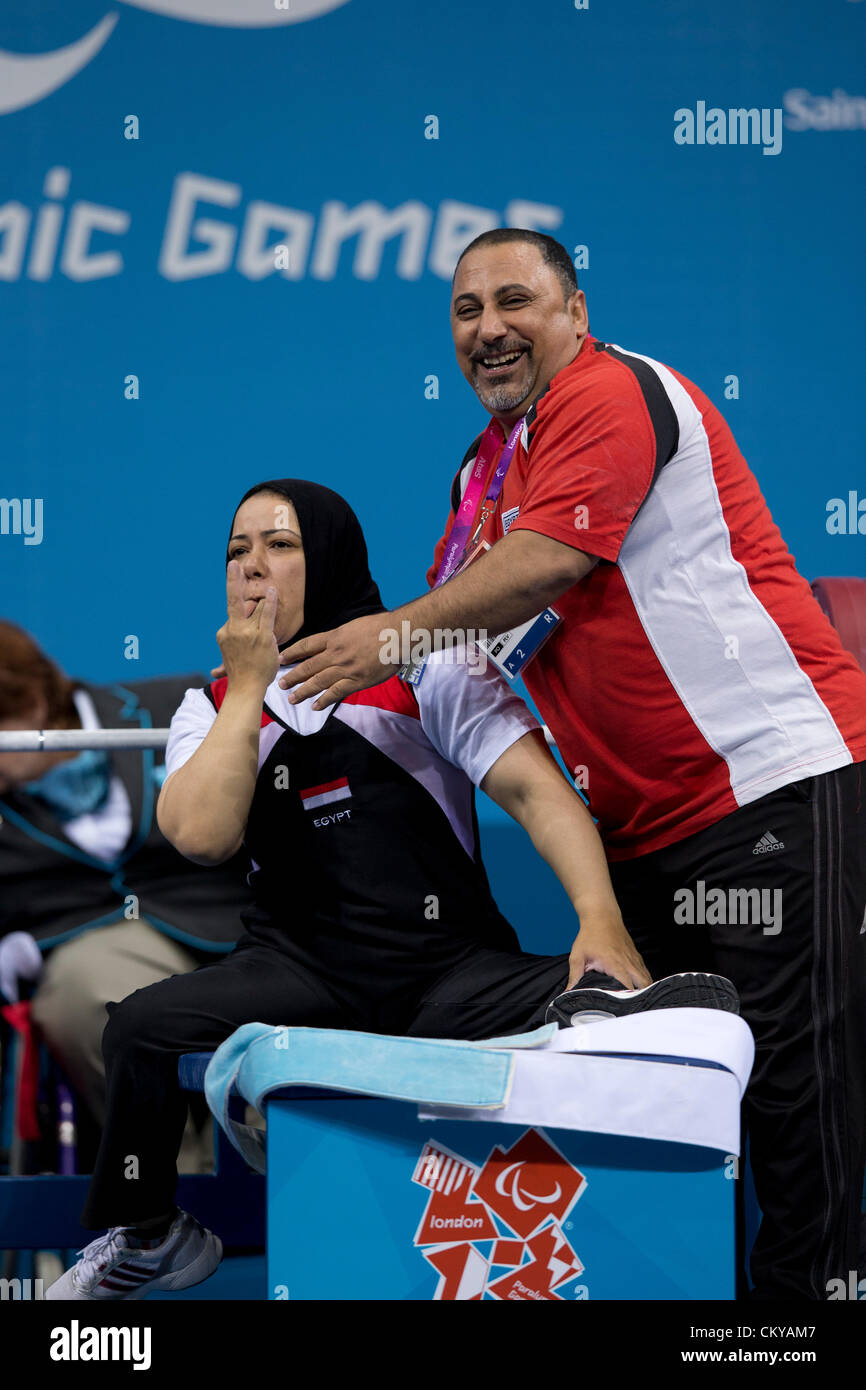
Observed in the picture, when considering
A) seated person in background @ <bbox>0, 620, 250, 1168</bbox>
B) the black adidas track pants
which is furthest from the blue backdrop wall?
the black adidas track pants

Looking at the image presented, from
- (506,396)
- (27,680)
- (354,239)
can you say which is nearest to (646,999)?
(506,396)

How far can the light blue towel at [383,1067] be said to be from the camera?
1064 mm

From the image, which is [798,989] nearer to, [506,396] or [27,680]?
[506,396]

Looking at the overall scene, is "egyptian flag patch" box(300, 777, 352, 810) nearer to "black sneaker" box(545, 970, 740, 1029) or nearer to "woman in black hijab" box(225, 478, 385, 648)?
"woman in black hijab" box(225, 478, 385, 648)

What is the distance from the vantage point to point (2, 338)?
2350 millimetres

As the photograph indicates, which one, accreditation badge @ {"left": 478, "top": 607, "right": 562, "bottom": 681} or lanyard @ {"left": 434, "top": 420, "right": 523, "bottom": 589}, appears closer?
accreditation badge @ {"left": 478, "top": 607, "right": 562, "bottom": 681}

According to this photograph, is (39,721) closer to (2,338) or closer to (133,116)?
(2,338)

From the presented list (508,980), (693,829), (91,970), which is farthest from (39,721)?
(693,829)

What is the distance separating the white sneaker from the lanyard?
82 centimetres

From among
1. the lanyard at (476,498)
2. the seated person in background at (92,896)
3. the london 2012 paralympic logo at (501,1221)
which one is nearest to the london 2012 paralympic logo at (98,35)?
the lanyard at (476,498)

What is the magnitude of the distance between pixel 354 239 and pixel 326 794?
3.83 feet

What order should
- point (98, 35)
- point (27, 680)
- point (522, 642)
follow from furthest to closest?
point (98, 35)
point (27, 680)
point (522, 642)

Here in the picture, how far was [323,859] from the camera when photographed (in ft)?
5.28

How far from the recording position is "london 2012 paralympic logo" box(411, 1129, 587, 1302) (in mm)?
1080
